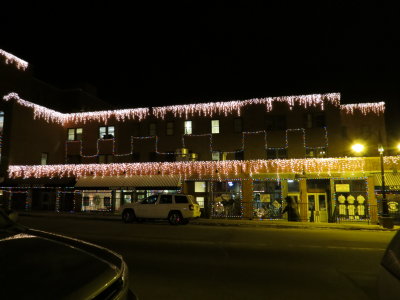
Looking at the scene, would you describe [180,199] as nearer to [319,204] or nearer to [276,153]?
[276,153]

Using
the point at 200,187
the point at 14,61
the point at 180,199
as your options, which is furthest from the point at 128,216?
the point at 14,61

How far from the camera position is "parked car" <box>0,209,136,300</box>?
2301mm

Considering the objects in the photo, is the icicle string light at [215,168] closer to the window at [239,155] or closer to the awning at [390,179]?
the awning at [390,179]

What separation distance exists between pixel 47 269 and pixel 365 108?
3186 cm

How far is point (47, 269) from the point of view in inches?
106

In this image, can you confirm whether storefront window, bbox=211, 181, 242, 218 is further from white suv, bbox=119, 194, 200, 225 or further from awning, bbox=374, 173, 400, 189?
awning, bbox=374, 173, 400, 189

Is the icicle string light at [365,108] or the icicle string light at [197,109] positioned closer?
the icicle string light at [197,109]

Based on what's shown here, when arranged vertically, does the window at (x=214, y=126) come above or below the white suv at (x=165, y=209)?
above

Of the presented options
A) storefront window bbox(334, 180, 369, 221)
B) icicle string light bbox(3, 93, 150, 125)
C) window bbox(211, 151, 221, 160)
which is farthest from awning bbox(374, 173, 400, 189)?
icicle string light bbox(3, 93, 150, 125)

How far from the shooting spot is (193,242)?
40.1ft

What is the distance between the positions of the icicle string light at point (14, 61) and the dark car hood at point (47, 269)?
3498cm

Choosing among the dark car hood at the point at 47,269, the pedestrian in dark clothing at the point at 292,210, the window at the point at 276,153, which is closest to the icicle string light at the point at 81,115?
the window at the point at 276,153

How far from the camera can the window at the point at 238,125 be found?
28906mm

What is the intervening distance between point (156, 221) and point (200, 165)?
245 inches
